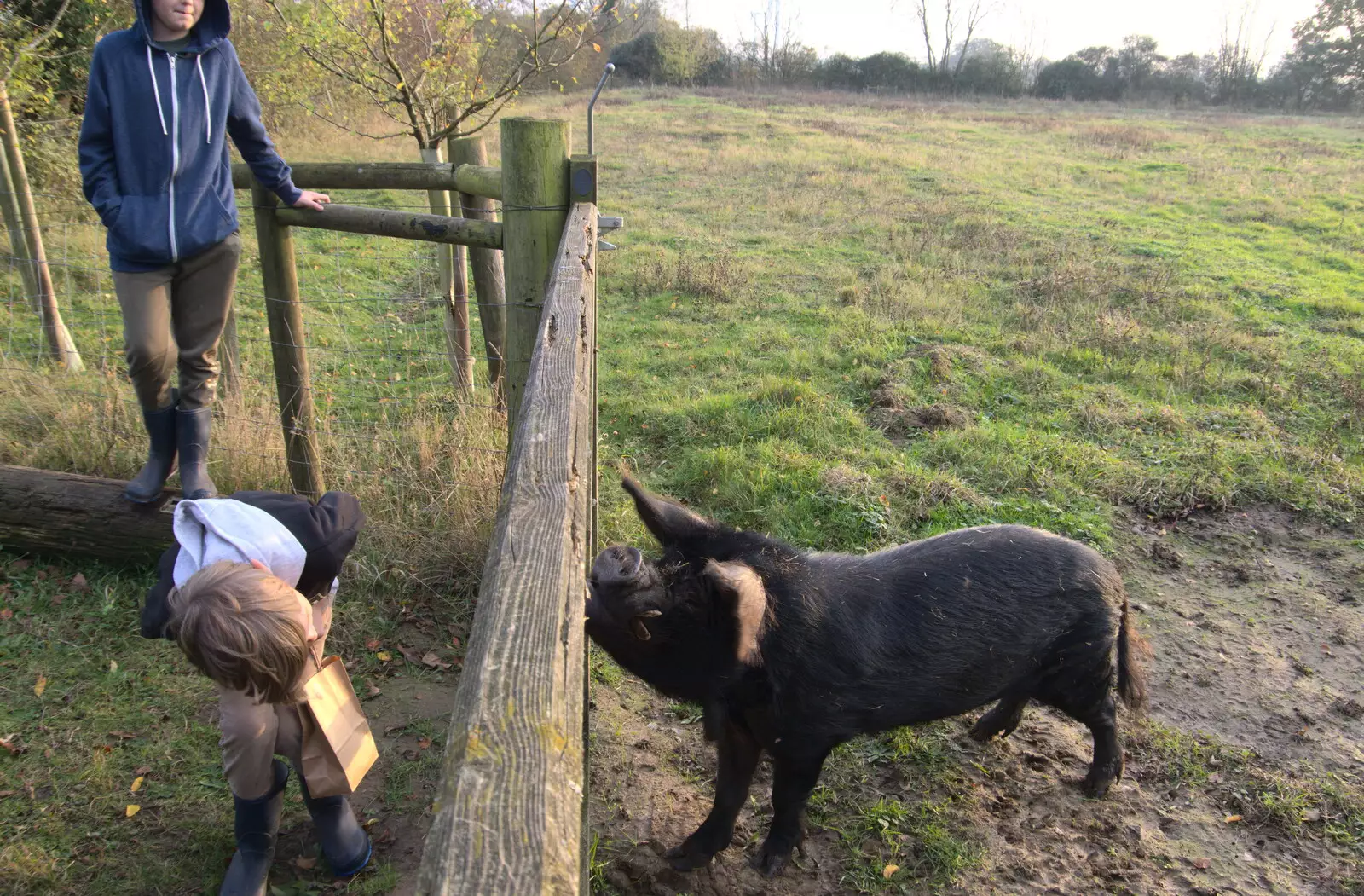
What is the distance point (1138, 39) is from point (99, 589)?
210 ft

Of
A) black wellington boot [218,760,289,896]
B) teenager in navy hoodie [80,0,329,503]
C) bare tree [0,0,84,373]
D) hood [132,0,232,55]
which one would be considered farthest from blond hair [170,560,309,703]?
bare tree [0,0,84,373]

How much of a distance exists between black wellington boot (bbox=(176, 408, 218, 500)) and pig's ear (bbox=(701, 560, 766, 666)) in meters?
2.59

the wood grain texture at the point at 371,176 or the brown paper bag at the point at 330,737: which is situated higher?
the wood grain texture at the point at 371,176

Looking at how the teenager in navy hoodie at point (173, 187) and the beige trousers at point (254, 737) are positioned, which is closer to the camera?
the beige trousers at point (254, 737)

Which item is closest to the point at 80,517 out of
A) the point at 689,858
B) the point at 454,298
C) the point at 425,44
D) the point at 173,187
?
the point at 173,187

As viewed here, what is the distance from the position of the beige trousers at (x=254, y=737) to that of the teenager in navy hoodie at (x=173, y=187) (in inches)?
56.8

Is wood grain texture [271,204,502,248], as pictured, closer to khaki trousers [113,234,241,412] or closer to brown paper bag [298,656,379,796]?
khaki trousers [113,234,241,412]

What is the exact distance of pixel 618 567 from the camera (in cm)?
250

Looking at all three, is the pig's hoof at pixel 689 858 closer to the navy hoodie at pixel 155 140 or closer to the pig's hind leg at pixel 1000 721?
the pig's hind leg at pixel 1000 721

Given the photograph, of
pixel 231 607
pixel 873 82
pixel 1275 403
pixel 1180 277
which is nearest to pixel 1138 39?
pixel 873 82

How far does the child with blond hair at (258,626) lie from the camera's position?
2.17 metres

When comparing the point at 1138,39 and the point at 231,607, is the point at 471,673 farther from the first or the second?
the point at 1138,39

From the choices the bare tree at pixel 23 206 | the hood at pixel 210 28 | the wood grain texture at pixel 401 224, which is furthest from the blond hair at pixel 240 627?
the bare tree at pixel 23 206

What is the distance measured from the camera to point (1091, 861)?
3.22 m
